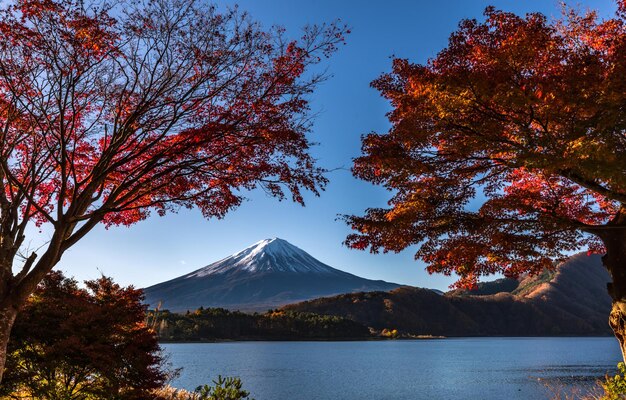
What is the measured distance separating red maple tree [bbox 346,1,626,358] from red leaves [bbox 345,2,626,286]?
A: 21 millimetres

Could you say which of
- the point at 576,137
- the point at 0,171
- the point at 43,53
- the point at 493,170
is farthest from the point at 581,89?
the point at 0,171

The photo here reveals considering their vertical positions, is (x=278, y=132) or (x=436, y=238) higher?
(x=278, y=132)

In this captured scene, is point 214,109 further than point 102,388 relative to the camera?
No

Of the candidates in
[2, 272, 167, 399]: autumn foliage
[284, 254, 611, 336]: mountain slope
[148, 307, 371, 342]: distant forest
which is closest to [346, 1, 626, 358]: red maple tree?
[2, 272, 167, 399]: autumn foliage

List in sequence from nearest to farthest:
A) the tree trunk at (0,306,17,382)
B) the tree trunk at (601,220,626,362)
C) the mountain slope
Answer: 1. the tree trunk at (0,306,17,382)
2. the tree trunk at (601,220,626,362)
3. the mountain slope

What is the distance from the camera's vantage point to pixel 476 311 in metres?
169

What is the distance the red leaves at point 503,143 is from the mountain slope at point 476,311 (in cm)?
12207

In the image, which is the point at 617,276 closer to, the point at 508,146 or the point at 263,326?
the point at 508,146

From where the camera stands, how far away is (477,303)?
566 feet

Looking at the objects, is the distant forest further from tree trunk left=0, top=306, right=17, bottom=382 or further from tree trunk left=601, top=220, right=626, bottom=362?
tree trunk left=0, top=306, right=17, bottom=382

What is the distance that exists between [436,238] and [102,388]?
23.4 ft

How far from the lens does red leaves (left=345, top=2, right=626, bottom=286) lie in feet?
23.1

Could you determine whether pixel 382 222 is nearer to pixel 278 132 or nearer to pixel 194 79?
pixel 278 132

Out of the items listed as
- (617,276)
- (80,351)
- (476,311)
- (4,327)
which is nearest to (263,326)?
(80,351)
